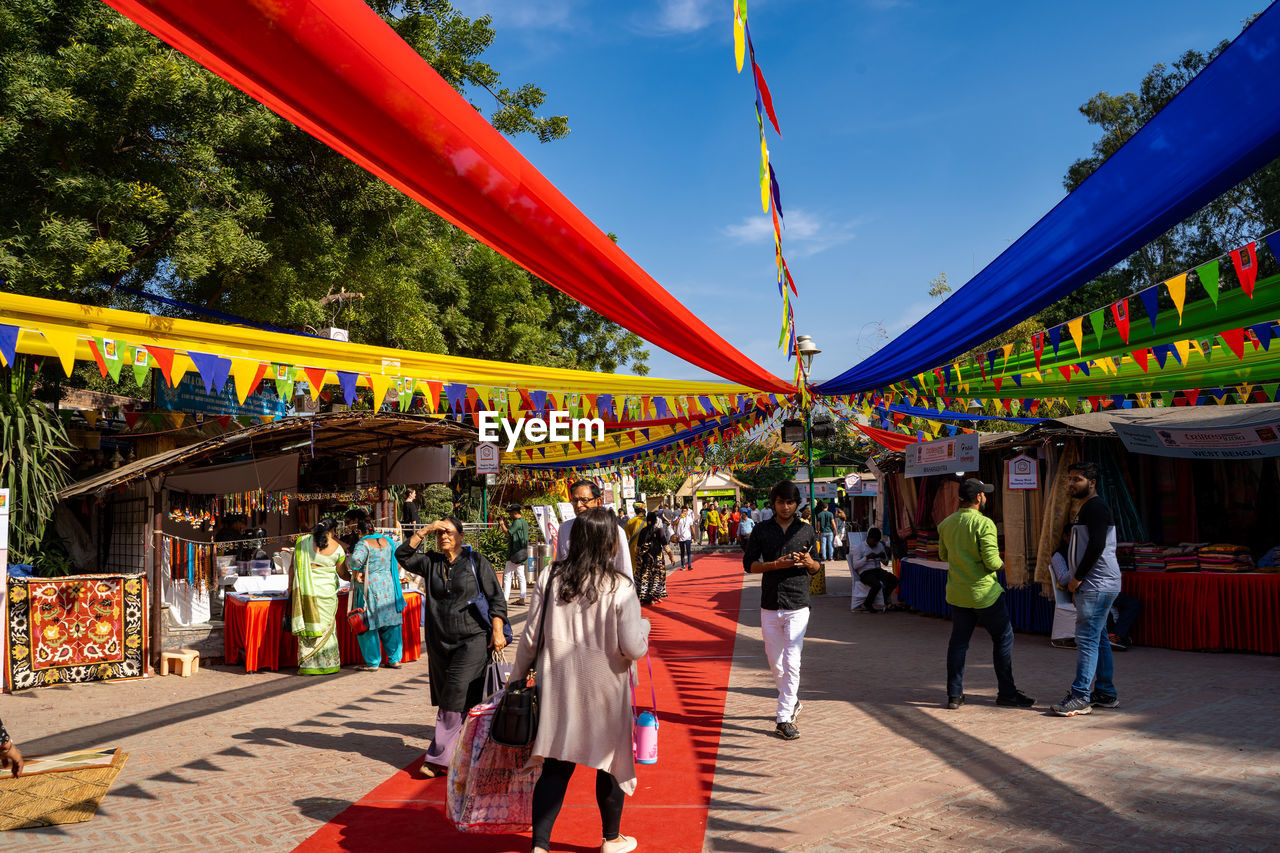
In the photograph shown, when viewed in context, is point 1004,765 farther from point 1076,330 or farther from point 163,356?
point 163,356

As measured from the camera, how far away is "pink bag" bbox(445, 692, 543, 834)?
156 inches

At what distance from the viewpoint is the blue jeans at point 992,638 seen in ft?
21.4

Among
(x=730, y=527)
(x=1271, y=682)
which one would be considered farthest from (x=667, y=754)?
(x=730, y=527)

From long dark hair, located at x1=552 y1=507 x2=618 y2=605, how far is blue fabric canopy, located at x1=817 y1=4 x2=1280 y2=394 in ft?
9.01

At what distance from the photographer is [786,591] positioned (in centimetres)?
600

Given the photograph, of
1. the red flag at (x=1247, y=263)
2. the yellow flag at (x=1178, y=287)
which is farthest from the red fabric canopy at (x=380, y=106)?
the red flag at (x=1247, y=263)

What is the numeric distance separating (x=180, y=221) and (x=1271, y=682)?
515 inches

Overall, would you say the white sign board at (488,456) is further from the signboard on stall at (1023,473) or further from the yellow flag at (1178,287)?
the yellow flag at (1178,287)

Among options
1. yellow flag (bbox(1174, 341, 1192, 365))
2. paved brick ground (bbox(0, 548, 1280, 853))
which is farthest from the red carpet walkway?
yellow flag (bbox(1174, 341, 1192, 365))

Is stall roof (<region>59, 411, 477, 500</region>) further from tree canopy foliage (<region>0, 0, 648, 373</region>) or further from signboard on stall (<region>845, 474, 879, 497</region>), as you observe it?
signboard on stall (<region>845, 474, 879, 497</region>)

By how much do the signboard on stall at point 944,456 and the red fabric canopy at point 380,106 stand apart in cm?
766

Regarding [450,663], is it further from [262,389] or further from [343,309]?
[343,309]

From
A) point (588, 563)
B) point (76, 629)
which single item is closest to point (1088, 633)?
point (588, 563)

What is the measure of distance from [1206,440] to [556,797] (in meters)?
8.45
